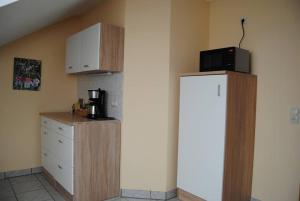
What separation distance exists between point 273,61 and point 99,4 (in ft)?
7.54

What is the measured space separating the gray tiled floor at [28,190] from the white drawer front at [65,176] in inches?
8.0

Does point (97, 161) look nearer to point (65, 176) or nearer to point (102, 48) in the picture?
point (65, 176)

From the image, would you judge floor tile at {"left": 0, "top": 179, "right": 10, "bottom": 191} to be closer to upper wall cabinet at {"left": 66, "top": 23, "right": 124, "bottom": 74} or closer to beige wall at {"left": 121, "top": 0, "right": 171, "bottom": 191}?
beige wall at {"left": 121, "top": 0, "right": 171, "bottom": 191}

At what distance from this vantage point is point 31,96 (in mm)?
3305

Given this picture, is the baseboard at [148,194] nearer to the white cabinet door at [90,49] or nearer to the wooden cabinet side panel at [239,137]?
the wooden cabinet side panel at [239,137]

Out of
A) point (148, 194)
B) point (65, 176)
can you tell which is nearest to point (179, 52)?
point (148, 194)

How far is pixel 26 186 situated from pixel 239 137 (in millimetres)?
2621

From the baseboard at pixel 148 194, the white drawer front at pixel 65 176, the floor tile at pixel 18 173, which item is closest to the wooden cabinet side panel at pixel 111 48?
the white drawer front at pixel 65 176

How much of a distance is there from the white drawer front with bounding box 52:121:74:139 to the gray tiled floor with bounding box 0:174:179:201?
0.74m

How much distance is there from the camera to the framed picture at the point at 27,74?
3.18 meters

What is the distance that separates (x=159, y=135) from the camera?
2.65 m

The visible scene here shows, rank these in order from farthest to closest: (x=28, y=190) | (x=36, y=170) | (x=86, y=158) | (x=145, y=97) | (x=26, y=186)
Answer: (x=36, y=170) < (x=26, y=186) < (x=28, y=190) < (x=145, y=97) < (x=86, y=158)

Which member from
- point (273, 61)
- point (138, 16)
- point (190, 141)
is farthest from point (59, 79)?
point (273, 61)

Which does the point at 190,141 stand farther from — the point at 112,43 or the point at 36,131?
the point at 36,131
